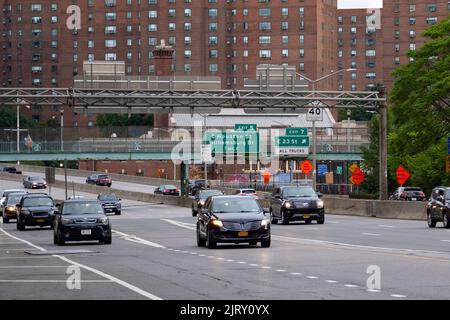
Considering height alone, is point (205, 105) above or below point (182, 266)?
above

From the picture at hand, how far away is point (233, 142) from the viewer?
11425 cm

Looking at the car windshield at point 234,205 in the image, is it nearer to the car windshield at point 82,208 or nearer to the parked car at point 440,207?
the car windshield at point 82,208

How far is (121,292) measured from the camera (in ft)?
66.4

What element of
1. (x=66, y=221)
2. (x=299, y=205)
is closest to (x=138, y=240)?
A: (x=66, y=221)

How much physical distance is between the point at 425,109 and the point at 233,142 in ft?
96.3

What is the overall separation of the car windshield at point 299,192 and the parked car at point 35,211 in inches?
401

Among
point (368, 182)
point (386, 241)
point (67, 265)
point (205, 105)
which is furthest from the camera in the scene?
point (368, 182)

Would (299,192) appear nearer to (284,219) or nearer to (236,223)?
(284,219)

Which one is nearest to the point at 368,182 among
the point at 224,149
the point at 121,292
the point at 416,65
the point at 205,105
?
the point at 224,149

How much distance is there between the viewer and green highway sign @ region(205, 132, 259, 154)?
114m

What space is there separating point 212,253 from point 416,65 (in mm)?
60905

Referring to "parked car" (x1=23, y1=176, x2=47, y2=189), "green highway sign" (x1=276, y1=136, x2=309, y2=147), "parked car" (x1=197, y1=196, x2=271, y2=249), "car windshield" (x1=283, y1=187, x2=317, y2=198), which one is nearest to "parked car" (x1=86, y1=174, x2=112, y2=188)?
"parked car" (x1=23, y1=176, x2=47, y2=189)

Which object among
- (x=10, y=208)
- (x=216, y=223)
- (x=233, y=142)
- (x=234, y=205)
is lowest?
(x=10, y=208)
